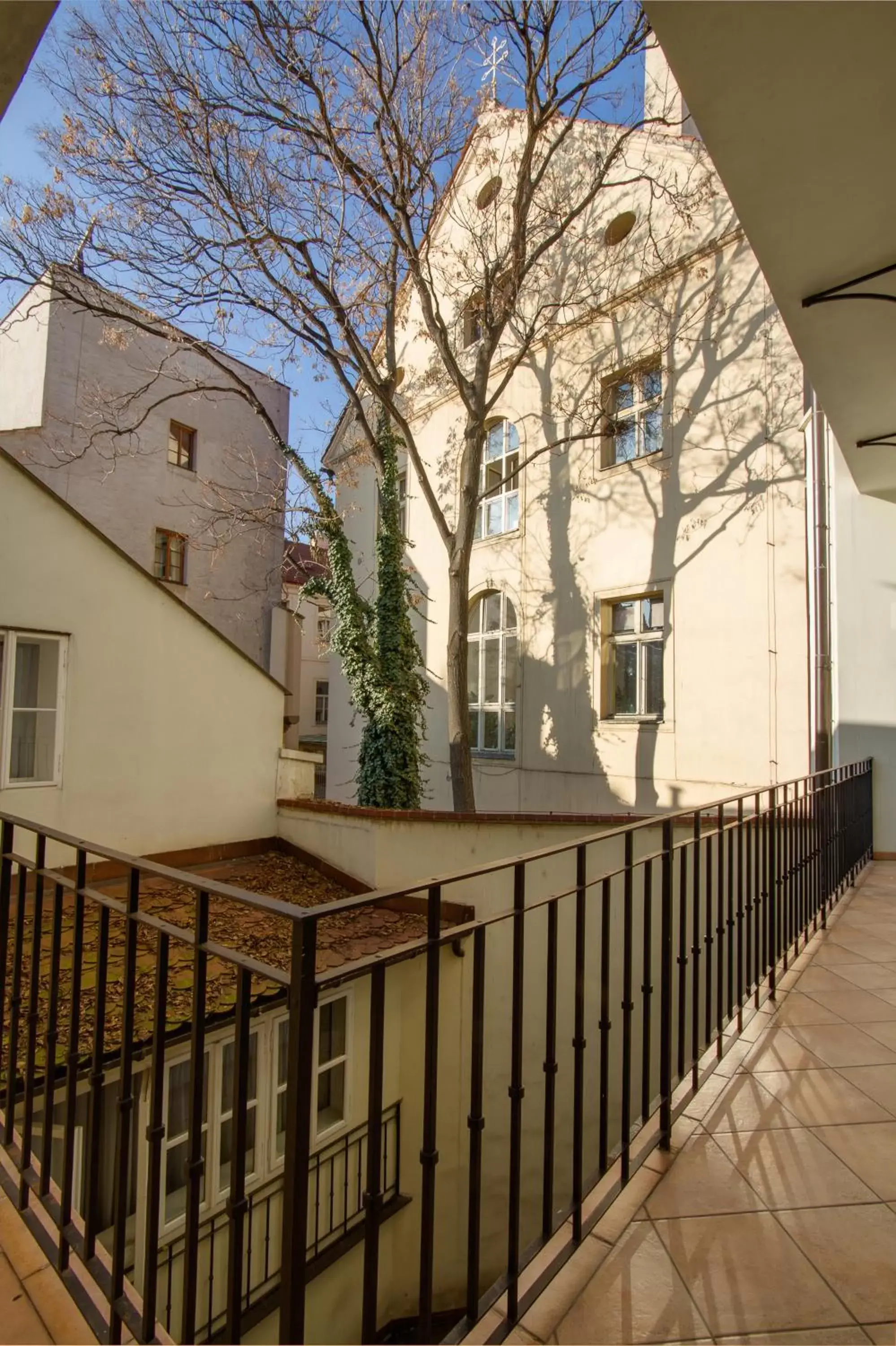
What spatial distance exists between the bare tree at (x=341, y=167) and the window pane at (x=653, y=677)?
Answer: 7.96 ft

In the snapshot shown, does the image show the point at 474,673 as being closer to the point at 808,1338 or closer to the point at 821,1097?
the point at 821,1097

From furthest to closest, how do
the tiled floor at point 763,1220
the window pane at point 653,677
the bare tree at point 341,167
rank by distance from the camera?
the window pane at point 653,677 < the bare tree at point 341,167 < the tiled floor at point 763,1220

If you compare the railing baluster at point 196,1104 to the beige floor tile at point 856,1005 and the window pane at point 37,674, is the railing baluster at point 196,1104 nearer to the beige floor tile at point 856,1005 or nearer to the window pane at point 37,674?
the beige floor tile at point 856,1005

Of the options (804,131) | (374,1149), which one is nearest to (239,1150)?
(374,1149)

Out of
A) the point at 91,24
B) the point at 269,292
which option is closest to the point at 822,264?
the point at 269,292

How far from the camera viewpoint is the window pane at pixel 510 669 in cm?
1054

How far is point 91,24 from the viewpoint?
6793 millimetres

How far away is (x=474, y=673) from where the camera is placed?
11.4 meters

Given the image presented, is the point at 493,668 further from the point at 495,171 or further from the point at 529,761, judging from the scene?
the point at 495,171

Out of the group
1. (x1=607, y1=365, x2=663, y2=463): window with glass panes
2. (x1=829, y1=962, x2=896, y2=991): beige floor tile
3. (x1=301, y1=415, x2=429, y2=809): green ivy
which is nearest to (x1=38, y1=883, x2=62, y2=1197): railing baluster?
(x1=829, y1=962, x2=896, y2=991): beige floor tile

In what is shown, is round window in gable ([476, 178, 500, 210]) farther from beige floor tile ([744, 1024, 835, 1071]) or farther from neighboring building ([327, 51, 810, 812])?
beige floor tile ([744, 1024, 835, 1071])

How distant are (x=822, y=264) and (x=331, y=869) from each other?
638cm

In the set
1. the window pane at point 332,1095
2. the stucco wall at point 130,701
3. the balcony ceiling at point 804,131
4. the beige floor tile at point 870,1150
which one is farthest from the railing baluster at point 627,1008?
A: the stucco wall at point 130,701

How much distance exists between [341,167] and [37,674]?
21.2 feet
